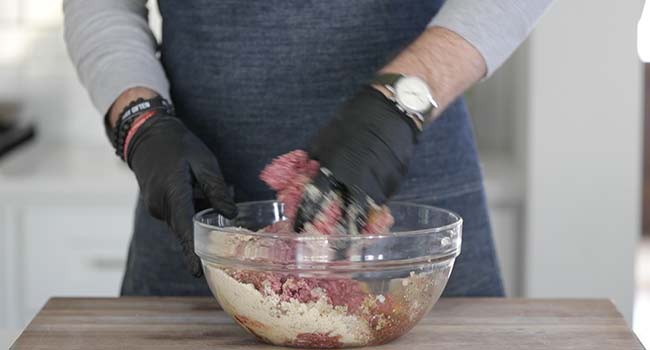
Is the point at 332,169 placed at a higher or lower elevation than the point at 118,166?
higher

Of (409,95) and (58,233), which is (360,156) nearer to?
(409,95)

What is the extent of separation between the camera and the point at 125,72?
123cm

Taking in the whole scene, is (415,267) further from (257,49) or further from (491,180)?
(491,180)

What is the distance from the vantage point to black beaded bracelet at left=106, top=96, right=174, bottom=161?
1.17 m

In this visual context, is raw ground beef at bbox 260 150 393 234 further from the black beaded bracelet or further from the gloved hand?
the black beaded bracelet

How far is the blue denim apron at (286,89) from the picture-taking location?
1246mm

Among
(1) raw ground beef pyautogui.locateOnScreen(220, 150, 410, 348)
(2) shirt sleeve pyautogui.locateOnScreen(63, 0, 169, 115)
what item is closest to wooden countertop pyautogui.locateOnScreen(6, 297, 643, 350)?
(1) raw ground beef pyautogui.locateOnScreen(220, 150, 410, 348)

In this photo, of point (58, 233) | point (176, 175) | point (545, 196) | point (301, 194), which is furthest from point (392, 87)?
point (58, 233)

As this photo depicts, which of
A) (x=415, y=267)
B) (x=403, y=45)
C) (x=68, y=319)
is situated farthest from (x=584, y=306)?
(x=68, y=319)

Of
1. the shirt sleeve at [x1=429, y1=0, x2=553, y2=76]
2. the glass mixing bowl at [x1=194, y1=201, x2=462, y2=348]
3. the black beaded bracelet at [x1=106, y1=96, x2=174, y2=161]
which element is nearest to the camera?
the glass mixing bowl at [x1=194, y1=201, x2=462, y2=348]

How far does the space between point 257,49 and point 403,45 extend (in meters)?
0.16

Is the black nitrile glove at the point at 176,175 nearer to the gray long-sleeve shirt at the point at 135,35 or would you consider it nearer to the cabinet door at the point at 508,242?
the gray long-sleeve shirt at the point at 135,35

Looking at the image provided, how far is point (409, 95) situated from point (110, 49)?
0.41 meters

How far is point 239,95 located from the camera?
127cm
